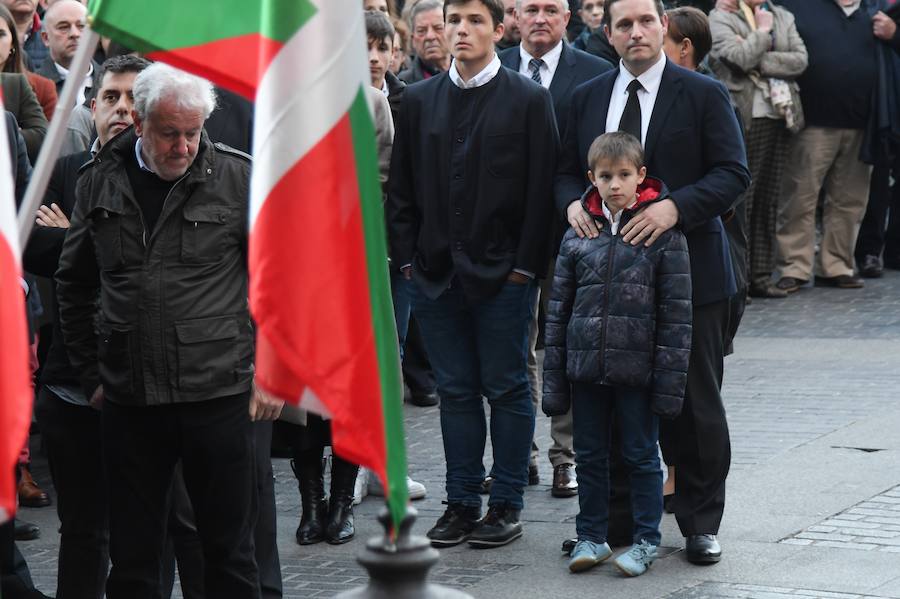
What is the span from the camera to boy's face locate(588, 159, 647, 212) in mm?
6754

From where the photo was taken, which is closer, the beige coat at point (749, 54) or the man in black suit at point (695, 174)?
the man in black suit at point (695, 174)

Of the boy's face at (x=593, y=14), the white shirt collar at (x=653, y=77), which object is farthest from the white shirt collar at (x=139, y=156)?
the boy's face at (x=593, y=14)

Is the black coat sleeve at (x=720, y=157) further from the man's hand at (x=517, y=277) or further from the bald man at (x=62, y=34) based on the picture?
the bald man at (x=62, y=34)

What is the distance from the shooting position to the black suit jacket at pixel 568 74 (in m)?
8.48

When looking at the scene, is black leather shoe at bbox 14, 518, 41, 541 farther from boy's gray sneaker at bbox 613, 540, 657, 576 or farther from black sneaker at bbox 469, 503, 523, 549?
boy's gray sneaker at bbox 613, 540, 657, 576

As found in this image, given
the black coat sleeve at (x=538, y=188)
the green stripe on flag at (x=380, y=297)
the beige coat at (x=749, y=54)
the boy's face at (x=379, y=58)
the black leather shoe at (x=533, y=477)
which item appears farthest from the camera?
the beige coat at (x=749, y=54)

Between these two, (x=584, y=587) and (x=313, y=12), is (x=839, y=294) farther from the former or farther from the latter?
(x=313, y=12)

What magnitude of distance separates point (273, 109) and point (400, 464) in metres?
0.82

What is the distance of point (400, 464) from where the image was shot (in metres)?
3.54

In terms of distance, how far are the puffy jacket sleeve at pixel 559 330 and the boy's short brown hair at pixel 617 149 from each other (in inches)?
13.5

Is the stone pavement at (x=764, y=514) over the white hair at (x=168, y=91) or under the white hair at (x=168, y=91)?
under

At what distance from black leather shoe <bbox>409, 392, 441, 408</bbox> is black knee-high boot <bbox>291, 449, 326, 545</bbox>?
9.09 ft

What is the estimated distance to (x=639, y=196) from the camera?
6.82m

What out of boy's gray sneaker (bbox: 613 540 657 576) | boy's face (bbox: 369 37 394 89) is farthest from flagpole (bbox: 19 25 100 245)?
boy's face (bbox: 369 37 394 89)
